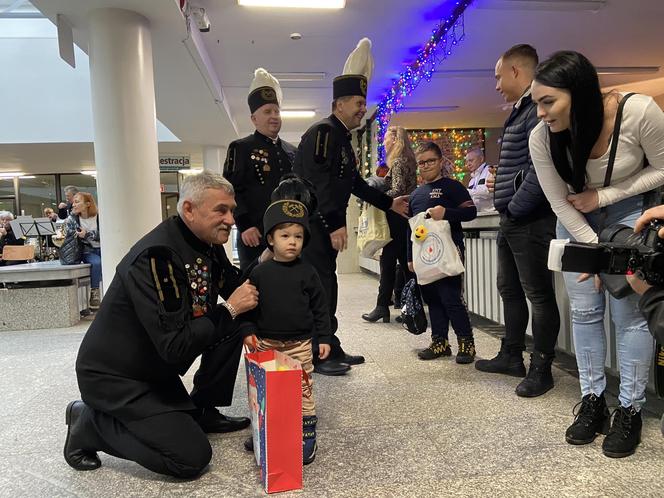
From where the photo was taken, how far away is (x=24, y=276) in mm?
4762

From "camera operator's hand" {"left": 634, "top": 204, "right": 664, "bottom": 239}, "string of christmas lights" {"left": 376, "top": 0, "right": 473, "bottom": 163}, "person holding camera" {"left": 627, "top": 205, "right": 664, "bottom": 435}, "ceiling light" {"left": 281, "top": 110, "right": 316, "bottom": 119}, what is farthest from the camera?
"ceiling light" {"left": 281, "top": 110, "right": 316, "bottom": 119}

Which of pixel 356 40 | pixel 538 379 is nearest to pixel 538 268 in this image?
pixel 538 379

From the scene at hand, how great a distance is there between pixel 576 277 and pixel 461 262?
107 cm

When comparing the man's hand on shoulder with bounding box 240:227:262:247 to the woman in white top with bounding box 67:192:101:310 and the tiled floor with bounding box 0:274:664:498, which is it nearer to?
the tiled floor with bounding box 0:274:664:498

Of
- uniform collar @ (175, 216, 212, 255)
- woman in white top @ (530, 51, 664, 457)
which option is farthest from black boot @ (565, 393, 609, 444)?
uniform collar @ (175, 216, 212, 255)

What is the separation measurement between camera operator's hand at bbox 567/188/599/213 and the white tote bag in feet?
3.62

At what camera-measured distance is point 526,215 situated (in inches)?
90.0

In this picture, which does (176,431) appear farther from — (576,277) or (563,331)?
(563,331)

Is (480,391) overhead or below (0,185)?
below

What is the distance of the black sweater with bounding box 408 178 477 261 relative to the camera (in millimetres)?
2916

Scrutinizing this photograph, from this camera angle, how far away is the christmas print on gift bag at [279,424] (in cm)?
147

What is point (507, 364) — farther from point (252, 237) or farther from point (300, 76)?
point (300, 76)

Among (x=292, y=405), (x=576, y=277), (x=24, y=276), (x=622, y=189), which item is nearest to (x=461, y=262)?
(x=576, y=277)

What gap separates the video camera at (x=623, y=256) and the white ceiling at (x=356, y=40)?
3.87 m
